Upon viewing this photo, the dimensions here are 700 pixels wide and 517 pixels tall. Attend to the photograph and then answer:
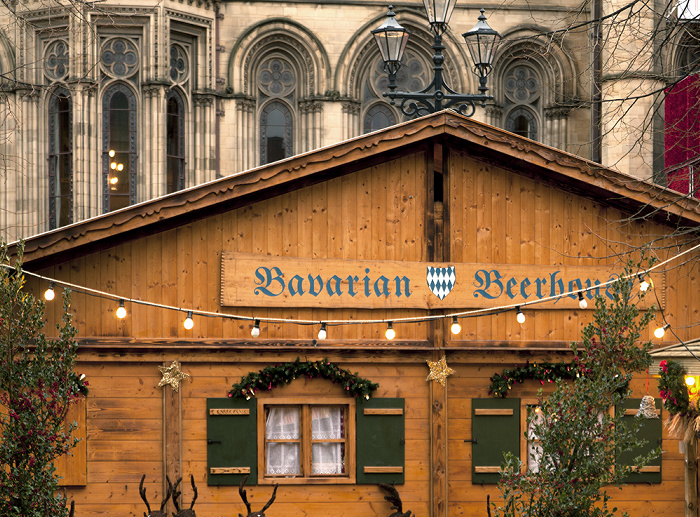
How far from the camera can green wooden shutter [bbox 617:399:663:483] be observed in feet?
46.2

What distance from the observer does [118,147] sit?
2080cm

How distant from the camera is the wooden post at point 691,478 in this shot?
41.5 feet

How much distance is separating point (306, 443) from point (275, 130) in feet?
34.6

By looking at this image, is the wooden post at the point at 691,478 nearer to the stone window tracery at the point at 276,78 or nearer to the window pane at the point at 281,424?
the window pane at the point at 281,424

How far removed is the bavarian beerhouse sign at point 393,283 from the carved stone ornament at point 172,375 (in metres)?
1.09

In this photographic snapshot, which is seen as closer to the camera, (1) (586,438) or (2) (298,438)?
(1) (586,438)

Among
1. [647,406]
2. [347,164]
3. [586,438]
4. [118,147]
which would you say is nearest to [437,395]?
[647,406]

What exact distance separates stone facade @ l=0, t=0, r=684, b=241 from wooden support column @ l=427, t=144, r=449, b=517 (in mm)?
6406

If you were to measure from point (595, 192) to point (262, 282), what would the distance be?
15.6ft

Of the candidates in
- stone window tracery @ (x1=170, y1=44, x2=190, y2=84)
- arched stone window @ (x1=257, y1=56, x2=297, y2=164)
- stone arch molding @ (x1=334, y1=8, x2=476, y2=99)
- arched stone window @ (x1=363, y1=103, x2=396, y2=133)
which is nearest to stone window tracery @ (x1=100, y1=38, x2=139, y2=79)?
stone window tracery @ (x1=170, y1=44, x2=190, y2=84)

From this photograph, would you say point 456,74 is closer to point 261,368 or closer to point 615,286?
point 261,368

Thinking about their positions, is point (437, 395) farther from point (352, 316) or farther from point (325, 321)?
point (325, 321)

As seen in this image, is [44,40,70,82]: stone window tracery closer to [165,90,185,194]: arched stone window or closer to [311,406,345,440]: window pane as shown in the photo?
[165,90,185,194]: arched stone window

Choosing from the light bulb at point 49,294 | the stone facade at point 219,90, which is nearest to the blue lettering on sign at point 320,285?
the light bulb at point 49,294
